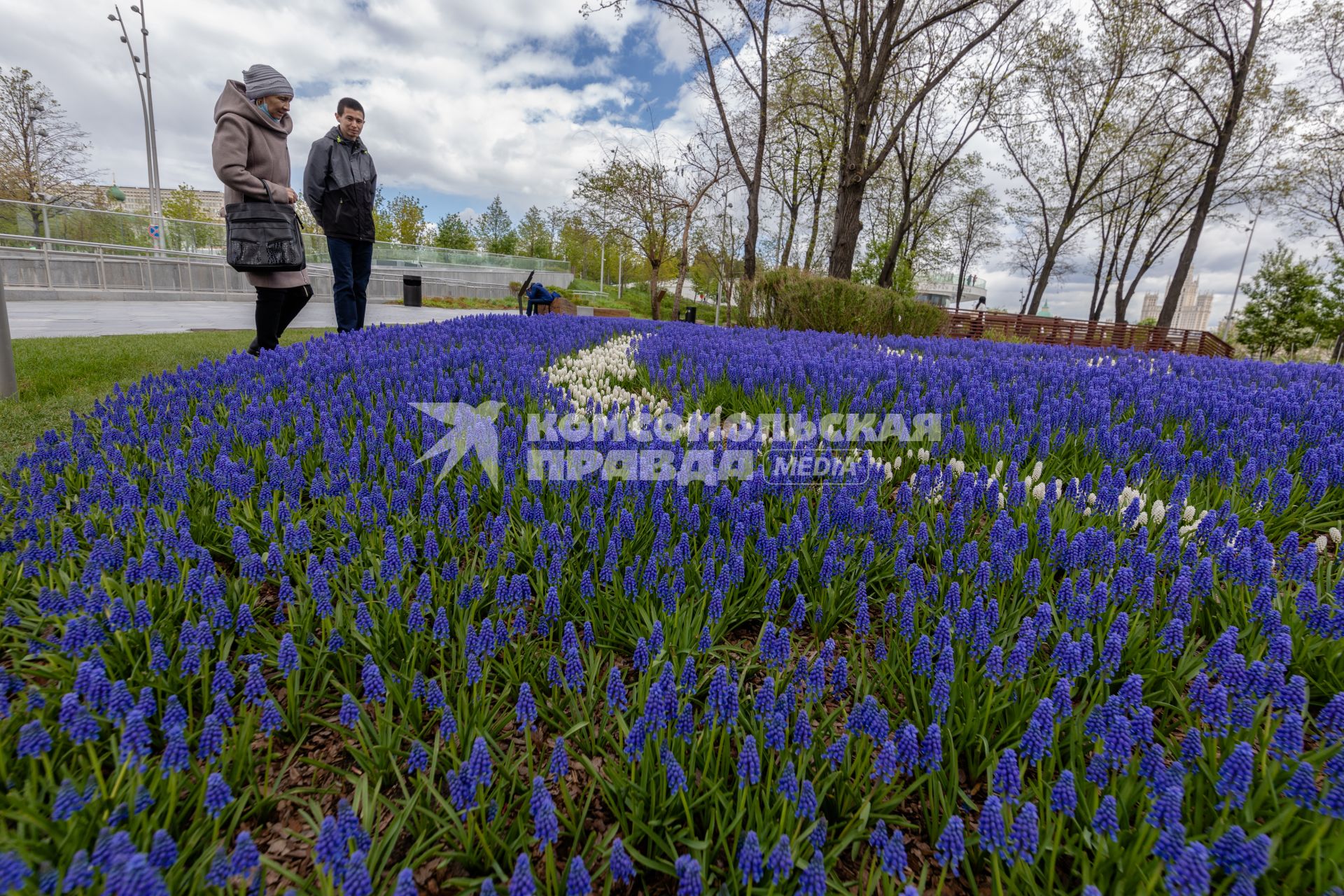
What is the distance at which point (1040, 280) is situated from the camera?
2972cm

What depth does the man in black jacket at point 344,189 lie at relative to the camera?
735 centimetres

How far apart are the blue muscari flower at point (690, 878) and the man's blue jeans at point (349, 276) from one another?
8245 millimetres

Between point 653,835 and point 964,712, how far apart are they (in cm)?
103

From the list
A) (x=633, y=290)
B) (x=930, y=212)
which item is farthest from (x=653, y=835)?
(x=633, y=290)

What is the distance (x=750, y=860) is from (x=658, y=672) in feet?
2.63

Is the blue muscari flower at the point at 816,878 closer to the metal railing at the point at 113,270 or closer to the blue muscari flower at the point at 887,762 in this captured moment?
the blue muscari flower at the point at 887,762

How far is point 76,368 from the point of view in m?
6.67

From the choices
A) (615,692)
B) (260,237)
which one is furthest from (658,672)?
(260,237)

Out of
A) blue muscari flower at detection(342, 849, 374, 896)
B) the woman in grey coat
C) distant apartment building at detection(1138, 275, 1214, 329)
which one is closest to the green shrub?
the woman in grey coat

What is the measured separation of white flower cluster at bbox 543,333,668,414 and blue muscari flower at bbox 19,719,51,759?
370cm

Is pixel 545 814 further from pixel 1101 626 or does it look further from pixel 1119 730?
pixel 1101 626

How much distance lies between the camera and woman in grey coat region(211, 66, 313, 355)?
574cm

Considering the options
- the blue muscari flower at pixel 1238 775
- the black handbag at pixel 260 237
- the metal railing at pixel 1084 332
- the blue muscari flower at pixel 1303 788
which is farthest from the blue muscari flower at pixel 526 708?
the metal railing at pixel 1084 332

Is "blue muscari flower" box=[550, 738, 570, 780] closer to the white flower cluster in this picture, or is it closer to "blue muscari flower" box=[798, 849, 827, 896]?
"blue muscari flower" box=[798, 849, 827, 896]
